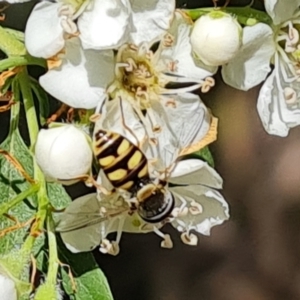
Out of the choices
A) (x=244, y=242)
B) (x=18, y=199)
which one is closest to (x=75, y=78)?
(x=18, y=199)

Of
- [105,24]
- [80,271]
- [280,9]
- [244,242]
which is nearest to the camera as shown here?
[105,24]

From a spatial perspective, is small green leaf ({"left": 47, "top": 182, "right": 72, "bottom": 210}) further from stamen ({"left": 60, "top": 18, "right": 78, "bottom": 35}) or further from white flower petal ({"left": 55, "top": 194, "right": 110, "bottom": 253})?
stamen ({"left": 60, "top": 18, "right": 78, "bottom": 35})

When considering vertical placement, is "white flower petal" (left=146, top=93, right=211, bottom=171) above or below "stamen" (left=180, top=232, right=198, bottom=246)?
above

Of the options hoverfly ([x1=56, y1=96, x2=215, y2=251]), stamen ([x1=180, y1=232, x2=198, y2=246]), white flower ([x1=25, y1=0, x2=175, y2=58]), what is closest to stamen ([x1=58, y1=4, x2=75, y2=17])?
white flower ([x1=25, y1=0, x2=175, y2=58])

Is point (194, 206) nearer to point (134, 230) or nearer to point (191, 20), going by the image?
point (134, 230)

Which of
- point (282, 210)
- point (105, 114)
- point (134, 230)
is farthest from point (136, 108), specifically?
point (282, 210)

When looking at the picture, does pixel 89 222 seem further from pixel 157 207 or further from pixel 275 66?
pixel 275 66

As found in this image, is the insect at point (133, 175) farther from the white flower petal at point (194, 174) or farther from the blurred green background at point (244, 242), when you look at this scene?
the blurred green background at point (244, 242)
